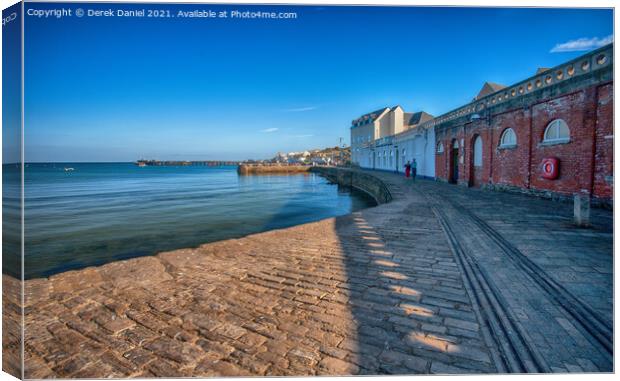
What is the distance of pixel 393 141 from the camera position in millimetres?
35125

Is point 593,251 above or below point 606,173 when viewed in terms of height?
below

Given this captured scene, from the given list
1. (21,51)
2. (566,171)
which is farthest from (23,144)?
(566,171)

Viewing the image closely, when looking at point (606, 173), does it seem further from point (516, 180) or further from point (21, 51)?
point (21, 51)

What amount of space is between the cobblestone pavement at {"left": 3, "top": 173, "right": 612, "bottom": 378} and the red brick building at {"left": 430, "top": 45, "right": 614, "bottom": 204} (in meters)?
5.13

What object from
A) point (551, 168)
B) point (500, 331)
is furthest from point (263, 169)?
point (500, 331)

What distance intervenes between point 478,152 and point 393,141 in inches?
765

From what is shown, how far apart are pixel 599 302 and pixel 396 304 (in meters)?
2.11

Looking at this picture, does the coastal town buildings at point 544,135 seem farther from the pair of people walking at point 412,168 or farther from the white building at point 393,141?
the white building at point 393,141

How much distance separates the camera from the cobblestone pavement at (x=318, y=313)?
2.30m

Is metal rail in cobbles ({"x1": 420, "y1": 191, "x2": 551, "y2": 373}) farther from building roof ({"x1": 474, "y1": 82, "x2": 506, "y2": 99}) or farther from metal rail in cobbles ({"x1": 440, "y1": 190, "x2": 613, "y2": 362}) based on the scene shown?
building roof ({"x1": 474, "y1": 82, "x2": 506, "y2": 99})

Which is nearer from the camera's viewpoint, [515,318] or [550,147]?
[515,318]

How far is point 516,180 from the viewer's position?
12781 millimetres

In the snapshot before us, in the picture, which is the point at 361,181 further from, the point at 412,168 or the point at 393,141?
the point at 412,168

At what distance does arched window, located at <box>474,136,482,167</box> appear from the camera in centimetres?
1579
